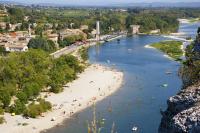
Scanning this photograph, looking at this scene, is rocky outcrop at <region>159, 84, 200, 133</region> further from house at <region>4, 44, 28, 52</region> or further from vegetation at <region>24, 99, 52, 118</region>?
house at <region>4, 44, 28, 52</region>

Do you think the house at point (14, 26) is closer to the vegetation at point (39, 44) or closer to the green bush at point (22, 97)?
the vegetation at point (39, 44)

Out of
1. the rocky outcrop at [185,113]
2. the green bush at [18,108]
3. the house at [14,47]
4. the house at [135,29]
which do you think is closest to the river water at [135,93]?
the green bush at [18,108]

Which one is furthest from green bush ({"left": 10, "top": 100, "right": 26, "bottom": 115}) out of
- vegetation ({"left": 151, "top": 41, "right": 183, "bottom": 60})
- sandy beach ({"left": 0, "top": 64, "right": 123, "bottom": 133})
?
vegetation ({"left": 151, "top": 41, "right": 183, "bottom": 60})

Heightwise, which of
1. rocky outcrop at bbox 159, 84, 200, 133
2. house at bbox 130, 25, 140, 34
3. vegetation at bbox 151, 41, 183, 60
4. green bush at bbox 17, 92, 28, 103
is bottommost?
house at bbox 130, 25, 140, 34

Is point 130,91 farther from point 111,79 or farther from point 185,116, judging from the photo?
point 185,116

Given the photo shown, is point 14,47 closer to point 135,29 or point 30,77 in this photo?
point 30,77

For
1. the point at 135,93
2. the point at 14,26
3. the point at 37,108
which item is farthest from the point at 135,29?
the point at 37,108
